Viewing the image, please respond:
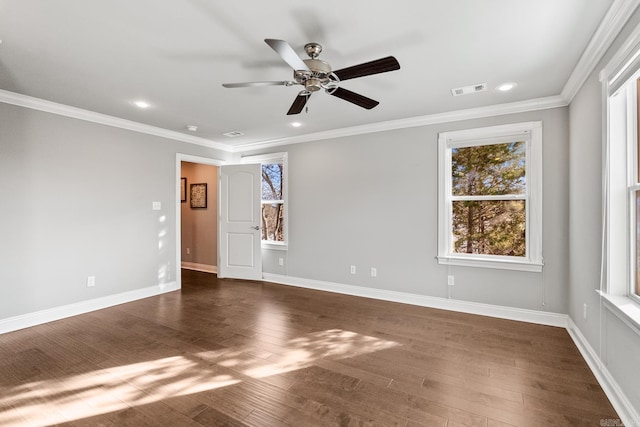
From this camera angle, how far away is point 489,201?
3701mm

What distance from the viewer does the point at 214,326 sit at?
129 inches

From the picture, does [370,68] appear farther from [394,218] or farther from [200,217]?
[200,217]

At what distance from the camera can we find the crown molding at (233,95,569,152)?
334cm

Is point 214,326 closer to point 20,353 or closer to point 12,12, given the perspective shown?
point 20,353

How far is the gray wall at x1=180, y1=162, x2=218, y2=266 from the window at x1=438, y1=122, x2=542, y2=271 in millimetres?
4522

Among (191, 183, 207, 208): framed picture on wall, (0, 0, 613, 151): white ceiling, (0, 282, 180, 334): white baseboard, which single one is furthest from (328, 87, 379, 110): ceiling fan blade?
(191, 183, 207, 208): framed picture on wall

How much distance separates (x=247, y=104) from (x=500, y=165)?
312cm

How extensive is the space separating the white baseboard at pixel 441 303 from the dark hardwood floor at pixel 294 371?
5.6 inches

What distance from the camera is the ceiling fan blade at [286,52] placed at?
5.61ft

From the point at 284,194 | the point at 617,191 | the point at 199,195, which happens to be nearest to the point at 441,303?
the point at 617,191

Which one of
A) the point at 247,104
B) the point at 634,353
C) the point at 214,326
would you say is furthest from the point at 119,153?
the point at 634,353

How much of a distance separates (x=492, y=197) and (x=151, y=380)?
3924 mm

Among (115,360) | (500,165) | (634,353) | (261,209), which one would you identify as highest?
(500,165)

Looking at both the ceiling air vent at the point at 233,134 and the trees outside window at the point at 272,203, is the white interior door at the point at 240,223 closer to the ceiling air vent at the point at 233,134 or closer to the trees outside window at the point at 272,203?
the trees outside window at the point at 272,203
